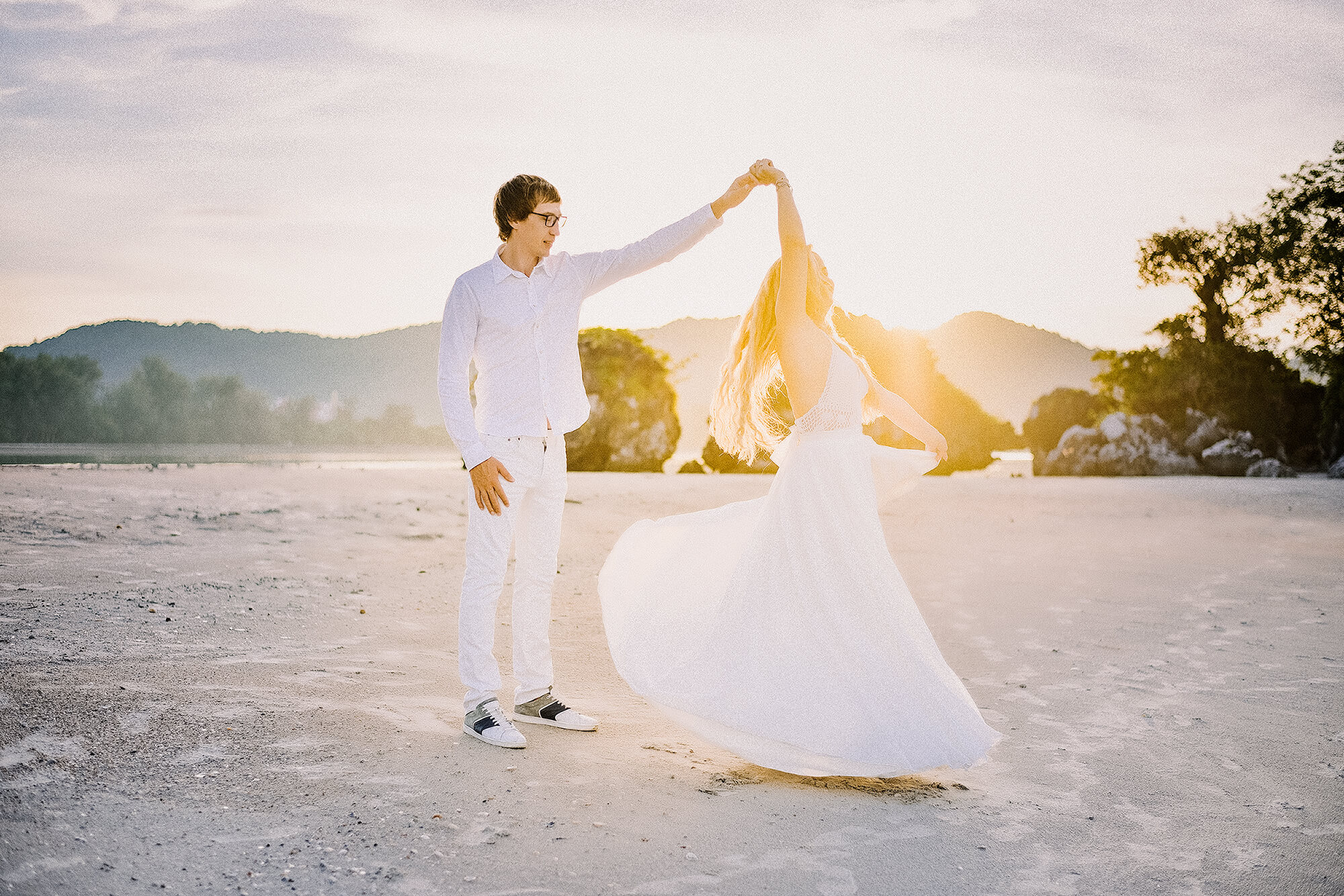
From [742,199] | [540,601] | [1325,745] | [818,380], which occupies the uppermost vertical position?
[742,199]

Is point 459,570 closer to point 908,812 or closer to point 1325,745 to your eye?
point 908,812

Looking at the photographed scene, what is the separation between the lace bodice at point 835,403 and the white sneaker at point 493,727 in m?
1.67

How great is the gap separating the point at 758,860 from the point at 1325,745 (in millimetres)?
2928

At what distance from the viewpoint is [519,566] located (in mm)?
3988

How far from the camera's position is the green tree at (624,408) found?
26.1m

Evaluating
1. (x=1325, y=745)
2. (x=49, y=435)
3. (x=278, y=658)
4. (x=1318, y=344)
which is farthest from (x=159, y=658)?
(x=49, y=435)

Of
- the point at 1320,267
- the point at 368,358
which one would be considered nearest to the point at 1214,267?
the point at 1320,267

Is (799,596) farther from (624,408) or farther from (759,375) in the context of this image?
(624,408)

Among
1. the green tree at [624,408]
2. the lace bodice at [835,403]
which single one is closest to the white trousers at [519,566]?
the lace bodice at [835,403]

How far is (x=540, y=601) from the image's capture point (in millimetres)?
3992

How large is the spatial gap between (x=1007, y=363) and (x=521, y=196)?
64937mm

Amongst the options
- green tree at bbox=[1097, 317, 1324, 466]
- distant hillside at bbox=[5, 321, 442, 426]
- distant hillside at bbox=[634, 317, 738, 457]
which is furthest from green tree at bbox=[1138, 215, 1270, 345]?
distant hillside at bbox=[5, 321, 442, 426]

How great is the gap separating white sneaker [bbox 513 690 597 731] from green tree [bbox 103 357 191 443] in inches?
1357

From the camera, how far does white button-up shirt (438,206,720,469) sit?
12.0 ft
